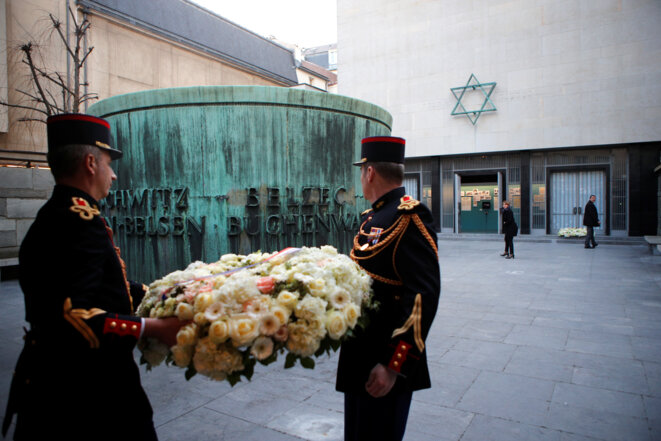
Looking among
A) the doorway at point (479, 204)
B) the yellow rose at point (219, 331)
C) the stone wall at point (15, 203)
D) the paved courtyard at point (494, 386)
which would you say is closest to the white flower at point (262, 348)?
the yellow rose at point (219, 331)

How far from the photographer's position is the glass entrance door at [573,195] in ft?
67.4

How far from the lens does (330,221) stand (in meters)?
5.53

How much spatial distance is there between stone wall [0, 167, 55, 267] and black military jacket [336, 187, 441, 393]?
32.9 feet

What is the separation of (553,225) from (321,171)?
19.5 metres

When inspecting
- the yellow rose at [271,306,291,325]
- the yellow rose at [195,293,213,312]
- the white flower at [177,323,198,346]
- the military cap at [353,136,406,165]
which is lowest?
the white flower at [177,323,198,346]

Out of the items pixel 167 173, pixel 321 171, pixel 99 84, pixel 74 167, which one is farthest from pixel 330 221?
pixel 99 84

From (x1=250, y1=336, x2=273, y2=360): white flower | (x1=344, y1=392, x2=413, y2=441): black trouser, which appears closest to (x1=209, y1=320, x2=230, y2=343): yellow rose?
(x1=250, y1=336, x2=273, y2=360): white flower

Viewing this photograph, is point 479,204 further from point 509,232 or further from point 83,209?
point 83,209

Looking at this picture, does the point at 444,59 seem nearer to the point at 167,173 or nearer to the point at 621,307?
the point at 621,307

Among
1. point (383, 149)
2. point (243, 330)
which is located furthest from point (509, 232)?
point (243, 330)

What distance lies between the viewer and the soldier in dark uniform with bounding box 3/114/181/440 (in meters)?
1.57

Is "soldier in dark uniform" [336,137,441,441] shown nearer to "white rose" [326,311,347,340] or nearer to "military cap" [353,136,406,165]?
"military cap" [353,136,406,165]

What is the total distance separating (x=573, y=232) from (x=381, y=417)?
65.6 ft

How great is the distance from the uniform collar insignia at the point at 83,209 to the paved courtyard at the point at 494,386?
7.07 feet
